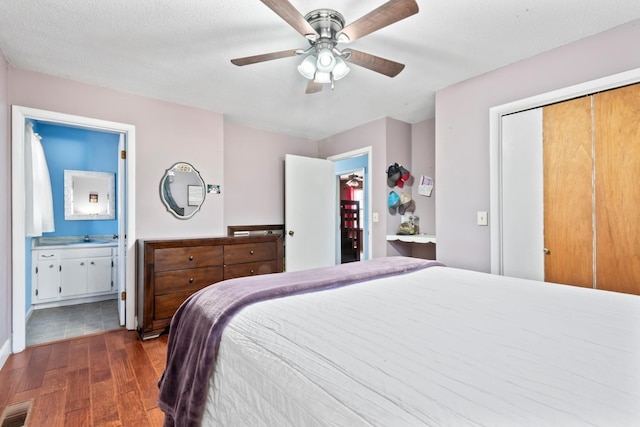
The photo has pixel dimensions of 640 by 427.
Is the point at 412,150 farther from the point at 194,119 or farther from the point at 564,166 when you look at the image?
the point at 194,119

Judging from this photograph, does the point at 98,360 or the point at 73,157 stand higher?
the point at 73,157

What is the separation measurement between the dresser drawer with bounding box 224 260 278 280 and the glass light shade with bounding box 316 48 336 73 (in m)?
2.07

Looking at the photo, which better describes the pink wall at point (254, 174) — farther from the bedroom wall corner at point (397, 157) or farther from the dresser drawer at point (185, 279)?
the bedroom wall corner at point (397, 157)

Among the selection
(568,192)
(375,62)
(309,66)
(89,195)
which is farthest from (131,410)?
(89,195)

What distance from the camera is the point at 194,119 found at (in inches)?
127

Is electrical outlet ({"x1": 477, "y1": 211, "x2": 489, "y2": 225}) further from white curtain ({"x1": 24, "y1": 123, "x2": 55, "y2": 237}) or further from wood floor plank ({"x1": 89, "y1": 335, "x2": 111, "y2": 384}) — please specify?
white curtain ({"x1": 24, "y1": 123, "x2": 55, "y2": 237})

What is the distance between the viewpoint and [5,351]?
87.6 inches

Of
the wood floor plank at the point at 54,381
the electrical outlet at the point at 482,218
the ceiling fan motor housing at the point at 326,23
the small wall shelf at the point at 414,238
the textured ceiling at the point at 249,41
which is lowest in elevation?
the wood floor plank at the point at 54,381

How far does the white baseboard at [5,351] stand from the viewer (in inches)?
84.8

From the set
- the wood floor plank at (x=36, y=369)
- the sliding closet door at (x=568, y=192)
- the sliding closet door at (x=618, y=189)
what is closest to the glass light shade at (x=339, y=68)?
the sliding closet door at (x=568, y=192)

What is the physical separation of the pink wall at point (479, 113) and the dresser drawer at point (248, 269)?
1745 millimetres

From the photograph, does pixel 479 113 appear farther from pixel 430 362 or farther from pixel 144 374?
pixel 144 374

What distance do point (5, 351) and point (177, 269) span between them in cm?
126

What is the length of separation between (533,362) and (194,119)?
3419mm
